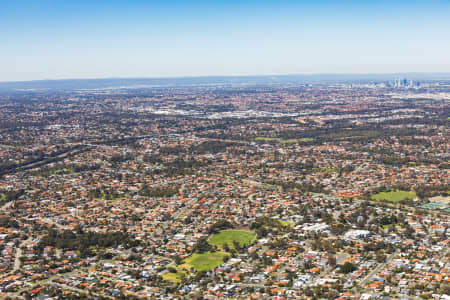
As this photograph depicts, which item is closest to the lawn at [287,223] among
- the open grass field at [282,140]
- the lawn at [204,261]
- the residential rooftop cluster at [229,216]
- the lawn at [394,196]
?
the residential rooftop cluster at [229,216]

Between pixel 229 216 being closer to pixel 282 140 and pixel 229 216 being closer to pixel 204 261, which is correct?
pixel 204 261

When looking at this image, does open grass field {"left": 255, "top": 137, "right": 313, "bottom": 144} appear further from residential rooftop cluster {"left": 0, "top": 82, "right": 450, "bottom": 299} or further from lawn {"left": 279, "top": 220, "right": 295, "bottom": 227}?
lawn {"left": 279, "top": 220, "right": 295, "bottom": 227}

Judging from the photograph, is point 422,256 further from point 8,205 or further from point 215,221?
point 8,205

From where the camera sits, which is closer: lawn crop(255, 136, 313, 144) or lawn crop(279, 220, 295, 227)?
lawn crop(279, 220, 295, 227)

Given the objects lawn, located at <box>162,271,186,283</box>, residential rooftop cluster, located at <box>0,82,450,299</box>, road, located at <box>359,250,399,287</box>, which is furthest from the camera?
lawn, located at <box>162,271,186,283</box>

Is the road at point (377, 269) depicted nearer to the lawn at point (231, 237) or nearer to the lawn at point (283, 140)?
the lawn at point (231, 237)

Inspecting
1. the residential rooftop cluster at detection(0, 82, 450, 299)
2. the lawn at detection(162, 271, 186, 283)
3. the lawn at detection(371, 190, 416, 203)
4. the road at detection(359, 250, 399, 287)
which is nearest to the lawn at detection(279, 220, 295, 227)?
the residential rooftop cluster at detection(0, 82, 450, 299)
